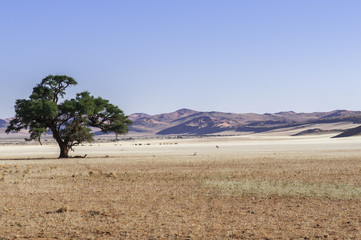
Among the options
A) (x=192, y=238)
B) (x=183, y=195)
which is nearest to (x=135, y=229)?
(x=192, y=238)

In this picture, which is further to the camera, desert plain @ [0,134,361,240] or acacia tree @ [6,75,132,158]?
acacia tree @ [6,75,132,158]

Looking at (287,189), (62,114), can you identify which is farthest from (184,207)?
(62,114)

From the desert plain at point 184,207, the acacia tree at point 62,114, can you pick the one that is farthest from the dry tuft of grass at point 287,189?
the acacia tree at point 62,114

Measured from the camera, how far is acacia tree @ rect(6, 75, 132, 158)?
47406 mm

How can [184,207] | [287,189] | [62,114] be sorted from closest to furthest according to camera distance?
[184,207], [287,189], [62,114]

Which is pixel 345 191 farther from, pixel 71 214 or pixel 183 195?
pixel 71 214

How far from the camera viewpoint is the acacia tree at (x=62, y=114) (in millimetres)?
47406

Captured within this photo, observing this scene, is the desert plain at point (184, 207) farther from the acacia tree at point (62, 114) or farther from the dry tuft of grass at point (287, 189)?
the acacia tree at point (62, 114)

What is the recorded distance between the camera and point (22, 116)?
157 ft

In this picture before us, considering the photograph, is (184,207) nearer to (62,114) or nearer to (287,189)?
(287,189)

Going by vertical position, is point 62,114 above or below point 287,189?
above

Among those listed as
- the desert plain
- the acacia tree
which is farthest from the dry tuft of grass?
the acacia tree

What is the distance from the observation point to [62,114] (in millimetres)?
49812

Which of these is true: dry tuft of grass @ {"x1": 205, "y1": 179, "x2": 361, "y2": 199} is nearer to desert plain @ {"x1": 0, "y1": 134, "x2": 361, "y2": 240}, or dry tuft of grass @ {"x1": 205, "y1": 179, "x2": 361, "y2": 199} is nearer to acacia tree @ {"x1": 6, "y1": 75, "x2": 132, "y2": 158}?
desert plain @ {"x1": 0, "y1": 134, "x2": 361, "y2": 240}
